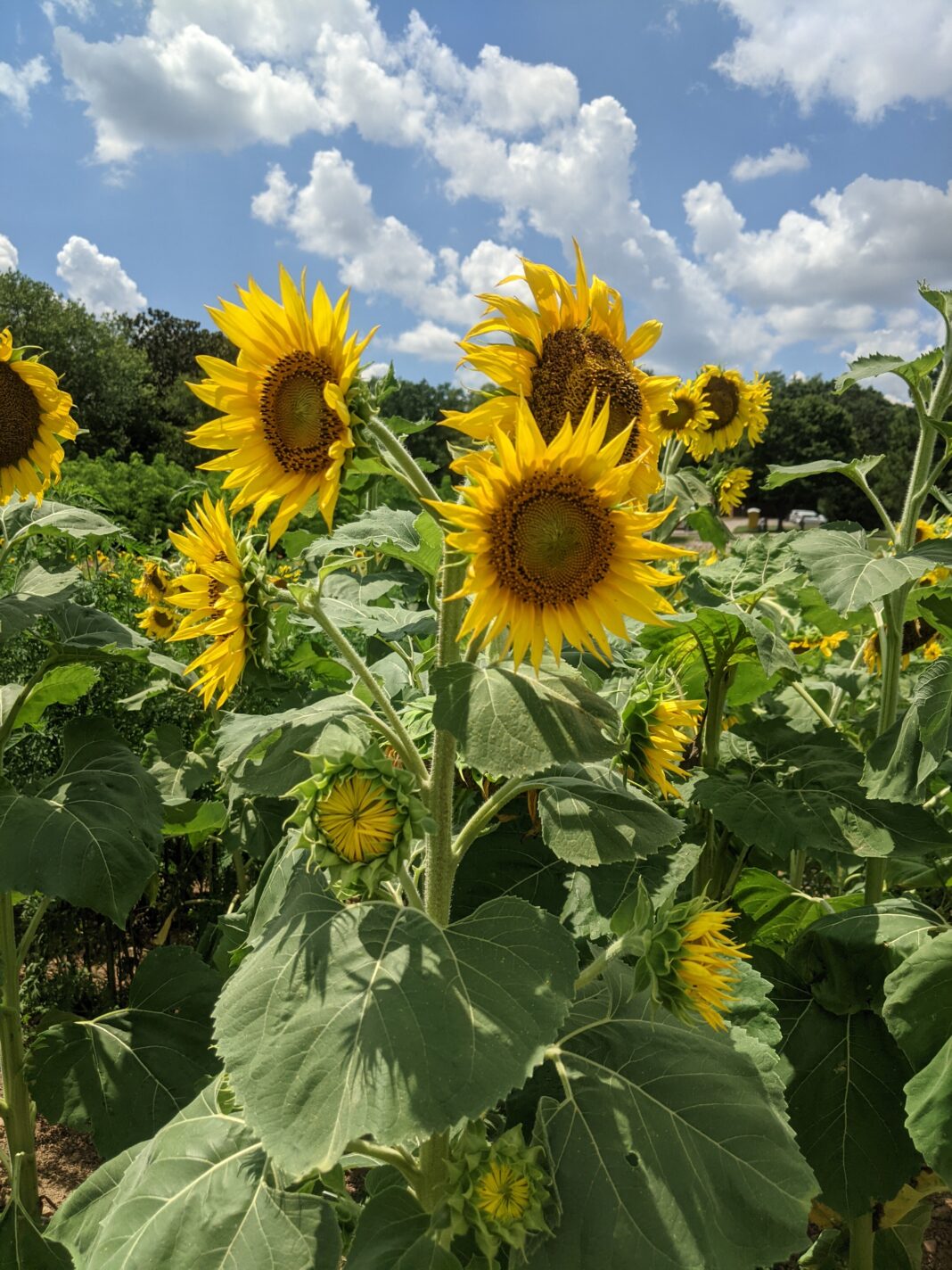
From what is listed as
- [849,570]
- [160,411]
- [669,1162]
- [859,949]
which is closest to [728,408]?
[849,570]

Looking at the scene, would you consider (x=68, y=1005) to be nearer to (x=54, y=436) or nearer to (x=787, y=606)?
(x=54, y=436)

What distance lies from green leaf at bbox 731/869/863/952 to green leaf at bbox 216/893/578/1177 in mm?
1545

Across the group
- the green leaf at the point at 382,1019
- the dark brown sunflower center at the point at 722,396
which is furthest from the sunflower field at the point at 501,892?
the dark brown sunflower center at the point at 722,396

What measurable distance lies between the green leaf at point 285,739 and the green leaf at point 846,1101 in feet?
4.83

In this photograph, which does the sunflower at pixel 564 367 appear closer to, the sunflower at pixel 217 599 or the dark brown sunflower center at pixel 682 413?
the sunflower at pixel 217 599

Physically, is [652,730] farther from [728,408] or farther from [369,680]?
[728,408]

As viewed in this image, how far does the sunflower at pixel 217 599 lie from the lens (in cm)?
149

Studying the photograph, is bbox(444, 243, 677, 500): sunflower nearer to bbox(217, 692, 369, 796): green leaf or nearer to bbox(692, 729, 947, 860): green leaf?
bbox(217, 692, 369, 796): green leaf

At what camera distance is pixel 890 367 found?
244cm

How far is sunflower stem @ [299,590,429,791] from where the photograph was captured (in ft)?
4.59

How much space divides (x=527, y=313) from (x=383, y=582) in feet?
3.09

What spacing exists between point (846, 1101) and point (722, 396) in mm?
3872

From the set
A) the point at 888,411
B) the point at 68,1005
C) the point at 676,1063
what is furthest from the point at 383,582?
the point at 888,411

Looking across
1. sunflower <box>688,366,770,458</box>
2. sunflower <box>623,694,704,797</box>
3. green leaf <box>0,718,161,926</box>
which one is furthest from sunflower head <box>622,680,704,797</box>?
sunflower <box>688,366,770,458</box>
